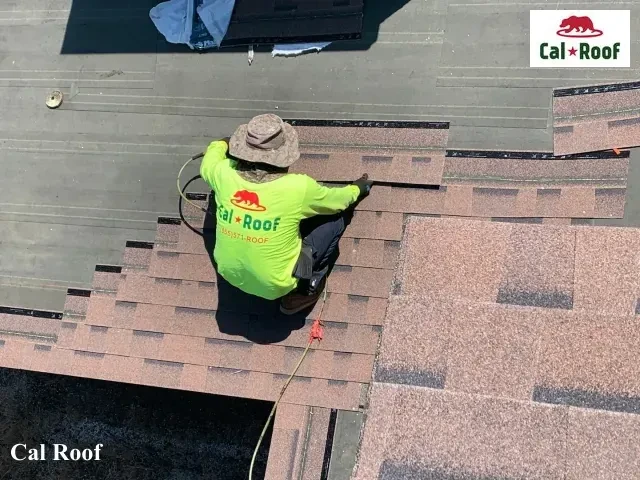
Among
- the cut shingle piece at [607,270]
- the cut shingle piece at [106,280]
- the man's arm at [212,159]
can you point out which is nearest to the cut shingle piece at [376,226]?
the man's arm at [212,159]

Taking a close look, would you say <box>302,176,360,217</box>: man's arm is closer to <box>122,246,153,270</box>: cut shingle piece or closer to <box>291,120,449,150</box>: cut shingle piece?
<box>291,120,449,150</box>: cut shingle piece

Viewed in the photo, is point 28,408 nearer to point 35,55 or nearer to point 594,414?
point 35,55

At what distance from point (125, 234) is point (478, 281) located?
11.8 ft

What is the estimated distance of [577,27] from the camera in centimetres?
541

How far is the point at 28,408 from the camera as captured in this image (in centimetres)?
885

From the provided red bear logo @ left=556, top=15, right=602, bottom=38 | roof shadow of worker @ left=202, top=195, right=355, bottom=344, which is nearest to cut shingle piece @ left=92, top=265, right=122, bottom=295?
roof shadow of worker @ left=202, top=195, right=355, bottom=344

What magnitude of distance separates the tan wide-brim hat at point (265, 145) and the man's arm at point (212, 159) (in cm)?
37

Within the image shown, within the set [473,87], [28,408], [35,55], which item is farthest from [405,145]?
[28,408]

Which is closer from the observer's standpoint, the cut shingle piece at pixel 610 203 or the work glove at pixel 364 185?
the cut shingle piece at pixel 610 203

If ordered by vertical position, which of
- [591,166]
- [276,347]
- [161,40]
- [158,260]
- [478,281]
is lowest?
[276,347]

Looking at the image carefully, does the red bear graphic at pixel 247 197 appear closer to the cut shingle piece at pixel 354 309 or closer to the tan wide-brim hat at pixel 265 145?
the tan wide-brim hat at pixel 265 145

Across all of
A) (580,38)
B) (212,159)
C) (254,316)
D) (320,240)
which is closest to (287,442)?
(254,316)

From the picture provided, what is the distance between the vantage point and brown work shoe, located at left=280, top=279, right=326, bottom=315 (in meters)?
4.94

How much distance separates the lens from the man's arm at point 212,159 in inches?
185
